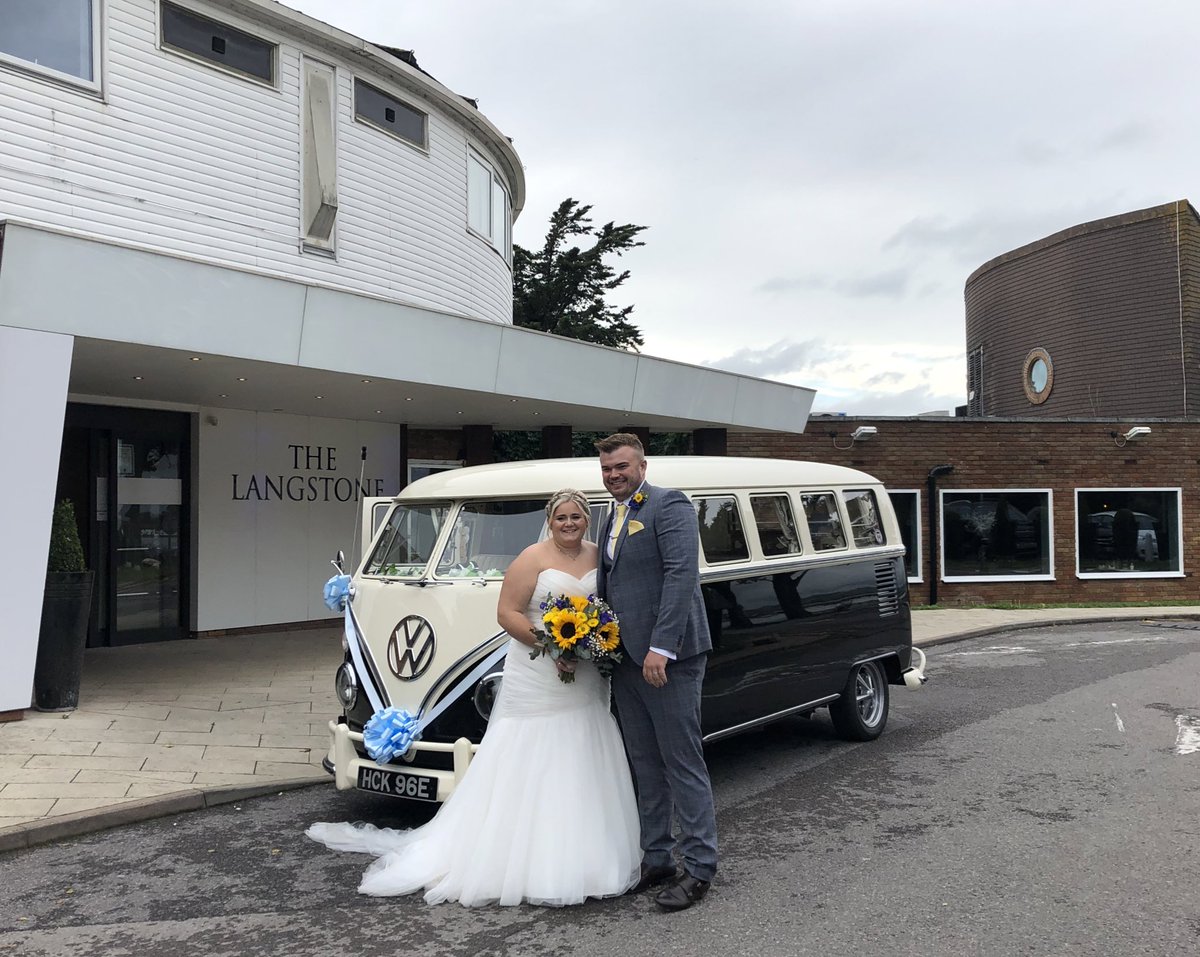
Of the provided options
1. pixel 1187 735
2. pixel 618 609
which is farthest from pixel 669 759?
pixel 1187 735

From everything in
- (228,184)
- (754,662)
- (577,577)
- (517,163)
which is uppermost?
(517,163)

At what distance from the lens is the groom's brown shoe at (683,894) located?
425 cm

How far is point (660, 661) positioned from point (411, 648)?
176cm

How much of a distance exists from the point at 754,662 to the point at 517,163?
14.3 metres

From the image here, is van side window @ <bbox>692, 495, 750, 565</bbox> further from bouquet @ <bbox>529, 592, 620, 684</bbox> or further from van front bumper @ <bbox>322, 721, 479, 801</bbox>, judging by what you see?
van front bumper @ <bbox>322, 721, 479, 801</bbox>

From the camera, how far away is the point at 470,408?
12805mm

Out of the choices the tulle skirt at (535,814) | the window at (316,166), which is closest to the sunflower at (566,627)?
the tulle skirt at (535,814)

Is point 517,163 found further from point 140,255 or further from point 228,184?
point 140,255

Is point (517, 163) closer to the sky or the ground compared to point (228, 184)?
closer to the sky

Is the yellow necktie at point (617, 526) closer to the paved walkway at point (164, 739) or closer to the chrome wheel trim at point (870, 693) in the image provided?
the paved walkway at point (164, 739)

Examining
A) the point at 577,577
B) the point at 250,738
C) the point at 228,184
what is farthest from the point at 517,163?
the point at 577,577

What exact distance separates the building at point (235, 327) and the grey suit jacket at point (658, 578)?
534 cm

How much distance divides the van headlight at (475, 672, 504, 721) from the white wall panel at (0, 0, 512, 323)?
8236mm

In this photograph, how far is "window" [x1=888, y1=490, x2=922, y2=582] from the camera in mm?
19469
